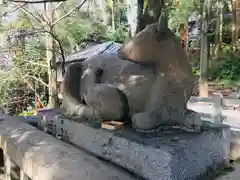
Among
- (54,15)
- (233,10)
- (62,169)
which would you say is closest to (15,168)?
(62,169)

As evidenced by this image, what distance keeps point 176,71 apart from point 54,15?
4.60 meters

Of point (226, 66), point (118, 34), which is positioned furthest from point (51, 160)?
point (118, 34)

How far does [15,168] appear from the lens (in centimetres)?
227

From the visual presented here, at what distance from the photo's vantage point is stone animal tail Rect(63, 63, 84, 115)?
7.48ft

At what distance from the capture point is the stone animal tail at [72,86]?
89.8 inches

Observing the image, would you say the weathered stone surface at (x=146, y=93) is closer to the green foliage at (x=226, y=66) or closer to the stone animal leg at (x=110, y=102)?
the stone animal leg at (x=110, y=102)

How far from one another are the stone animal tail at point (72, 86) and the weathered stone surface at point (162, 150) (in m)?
0.41

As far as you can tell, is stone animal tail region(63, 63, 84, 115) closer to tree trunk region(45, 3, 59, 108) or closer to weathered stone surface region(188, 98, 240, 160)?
weathered stone surface region(188, 98, 240, 160)

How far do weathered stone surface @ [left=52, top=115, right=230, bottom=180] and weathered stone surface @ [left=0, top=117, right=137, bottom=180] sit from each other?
0.08 metres

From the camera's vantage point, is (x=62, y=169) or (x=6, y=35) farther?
(x=6, y=35)

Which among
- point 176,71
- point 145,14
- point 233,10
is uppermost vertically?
point 233,10

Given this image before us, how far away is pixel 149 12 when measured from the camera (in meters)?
1.86

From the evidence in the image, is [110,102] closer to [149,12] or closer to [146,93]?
[146,93]

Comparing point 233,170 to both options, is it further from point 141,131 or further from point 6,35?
point 6,35
